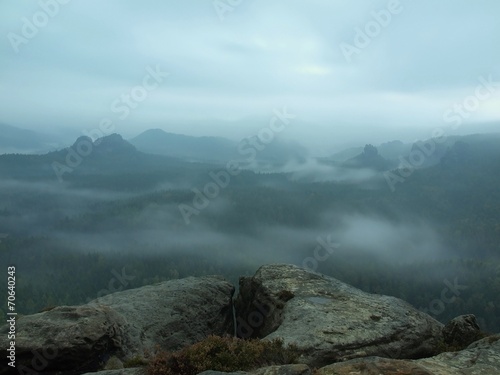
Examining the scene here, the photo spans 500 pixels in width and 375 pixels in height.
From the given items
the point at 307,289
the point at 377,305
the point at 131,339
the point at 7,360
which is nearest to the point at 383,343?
the point at 377,305

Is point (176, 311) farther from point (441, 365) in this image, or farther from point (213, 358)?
point (441, 365)

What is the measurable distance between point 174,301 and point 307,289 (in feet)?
35.6

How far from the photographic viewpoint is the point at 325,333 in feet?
65.3

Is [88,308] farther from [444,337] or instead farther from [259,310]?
[444,337]

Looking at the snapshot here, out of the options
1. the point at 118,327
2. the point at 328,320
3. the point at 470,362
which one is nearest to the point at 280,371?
the point at 470,362

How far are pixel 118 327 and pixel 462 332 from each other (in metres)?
19.8

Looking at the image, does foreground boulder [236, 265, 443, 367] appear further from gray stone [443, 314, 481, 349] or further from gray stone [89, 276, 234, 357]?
gray stone [89, 276, 234, 357]

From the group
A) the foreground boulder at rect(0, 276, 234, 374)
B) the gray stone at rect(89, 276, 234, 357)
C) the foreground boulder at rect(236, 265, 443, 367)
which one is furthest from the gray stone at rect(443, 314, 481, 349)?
the foreground boulder at rect(0, 276, 234, 374)

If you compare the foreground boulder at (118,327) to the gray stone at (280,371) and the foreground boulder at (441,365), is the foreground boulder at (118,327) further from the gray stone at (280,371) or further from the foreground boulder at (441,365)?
the foreground boulder at (441,365)

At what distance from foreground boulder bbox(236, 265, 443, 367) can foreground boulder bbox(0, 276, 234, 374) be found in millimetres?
3325

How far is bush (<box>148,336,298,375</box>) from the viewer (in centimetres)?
1343

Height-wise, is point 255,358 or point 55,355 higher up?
point 255,358

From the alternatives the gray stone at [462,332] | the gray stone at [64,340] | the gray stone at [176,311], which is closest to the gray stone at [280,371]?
the gray stone at [64,340]

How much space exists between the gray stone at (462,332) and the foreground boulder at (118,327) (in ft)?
55.1
